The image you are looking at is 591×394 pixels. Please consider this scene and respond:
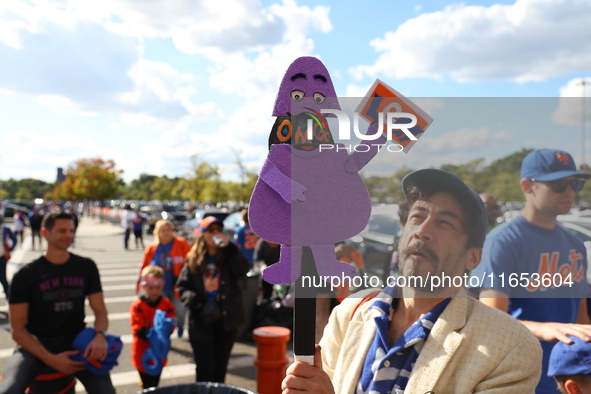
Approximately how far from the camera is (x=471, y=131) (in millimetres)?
1551

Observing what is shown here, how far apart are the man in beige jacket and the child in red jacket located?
11.7 ft

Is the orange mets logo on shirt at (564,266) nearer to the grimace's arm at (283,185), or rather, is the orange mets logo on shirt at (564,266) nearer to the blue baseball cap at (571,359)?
the blue baseball cap at (571,359)

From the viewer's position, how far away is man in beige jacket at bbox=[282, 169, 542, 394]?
1.40 meters

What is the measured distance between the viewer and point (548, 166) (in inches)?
71.7

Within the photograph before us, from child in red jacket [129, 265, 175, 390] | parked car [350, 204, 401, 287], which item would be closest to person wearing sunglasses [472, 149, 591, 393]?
parked car [350, 204, 401, 287]

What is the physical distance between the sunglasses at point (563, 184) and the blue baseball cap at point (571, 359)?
69cm

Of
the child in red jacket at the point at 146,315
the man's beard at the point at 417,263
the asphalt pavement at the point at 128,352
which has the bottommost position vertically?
the asphalt pavement at the point at 128,352

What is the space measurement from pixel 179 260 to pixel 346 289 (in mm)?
5076

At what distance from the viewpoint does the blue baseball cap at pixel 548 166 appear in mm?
1620

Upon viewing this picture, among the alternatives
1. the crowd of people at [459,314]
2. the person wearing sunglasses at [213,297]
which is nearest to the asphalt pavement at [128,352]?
the person wearing sunglasses at [213,297]

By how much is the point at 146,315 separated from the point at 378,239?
399 centimetres

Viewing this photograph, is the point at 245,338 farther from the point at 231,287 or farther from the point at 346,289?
the point at 346,289

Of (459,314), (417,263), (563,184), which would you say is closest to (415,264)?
(417,263)

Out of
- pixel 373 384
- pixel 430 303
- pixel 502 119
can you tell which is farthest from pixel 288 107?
pixel 373 384
